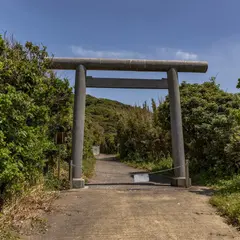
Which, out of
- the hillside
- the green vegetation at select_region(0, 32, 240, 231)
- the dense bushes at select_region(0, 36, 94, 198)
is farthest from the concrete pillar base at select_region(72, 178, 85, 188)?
the hillside

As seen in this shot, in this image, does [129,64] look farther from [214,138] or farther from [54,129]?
[214,138]

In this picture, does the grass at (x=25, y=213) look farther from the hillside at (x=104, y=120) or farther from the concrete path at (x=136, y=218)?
the hillside at (x=104, y=120)

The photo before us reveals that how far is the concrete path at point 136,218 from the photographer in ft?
12.8

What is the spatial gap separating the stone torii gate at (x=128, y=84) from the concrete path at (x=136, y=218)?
116 centimetres

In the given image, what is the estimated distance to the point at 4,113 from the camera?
404cm

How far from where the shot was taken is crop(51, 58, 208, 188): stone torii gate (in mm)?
7535

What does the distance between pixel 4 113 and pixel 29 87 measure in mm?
1645

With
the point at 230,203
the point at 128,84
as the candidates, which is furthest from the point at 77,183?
the point at 230,203

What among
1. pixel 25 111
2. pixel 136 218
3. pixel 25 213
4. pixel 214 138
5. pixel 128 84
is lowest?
pixel 136 218

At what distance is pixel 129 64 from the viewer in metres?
7.90

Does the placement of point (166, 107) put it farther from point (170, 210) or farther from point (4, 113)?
point (4, 113)

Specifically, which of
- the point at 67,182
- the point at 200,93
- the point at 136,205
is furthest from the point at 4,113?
the point at 200,93

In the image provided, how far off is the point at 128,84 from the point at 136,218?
4597 millimetres

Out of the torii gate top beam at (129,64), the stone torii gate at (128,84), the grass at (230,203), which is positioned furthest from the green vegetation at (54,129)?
the torii gate top beam at (129,64)
